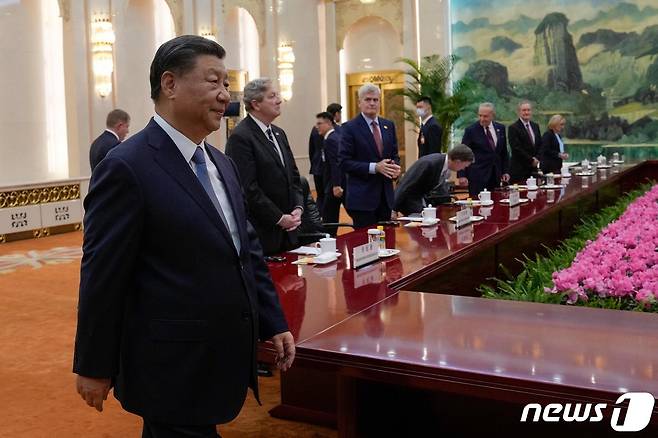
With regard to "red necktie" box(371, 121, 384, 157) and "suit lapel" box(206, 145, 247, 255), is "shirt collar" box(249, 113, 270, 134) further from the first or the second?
"suit lapel" box(206, 145, 247, 255)

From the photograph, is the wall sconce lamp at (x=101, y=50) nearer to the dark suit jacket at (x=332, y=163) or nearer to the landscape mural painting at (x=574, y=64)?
the dark suit jacket at (x=332, y=163)

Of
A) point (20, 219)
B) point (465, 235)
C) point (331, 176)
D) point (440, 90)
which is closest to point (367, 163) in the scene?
point (465, 235)

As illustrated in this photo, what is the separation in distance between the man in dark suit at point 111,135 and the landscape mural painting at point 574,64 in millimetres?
7966

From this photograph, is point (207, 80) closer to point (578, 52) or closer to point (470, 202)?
point (470, 202)

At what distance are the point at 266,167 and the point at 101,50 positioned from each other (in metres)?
Result: 6.69

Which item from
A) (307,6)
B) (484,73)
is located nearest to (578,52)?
(484,73)

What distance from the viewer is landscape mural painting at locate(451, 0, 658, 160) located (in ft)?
39.5

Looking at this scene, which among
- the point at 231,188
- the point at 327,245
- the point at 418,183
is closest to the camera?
the point at 231,188

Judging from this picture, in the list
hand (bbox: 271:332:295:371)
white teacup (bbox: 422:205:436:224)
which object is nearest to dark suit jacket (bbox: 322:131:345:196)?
white teacup (bbox: 422:205:436:224)

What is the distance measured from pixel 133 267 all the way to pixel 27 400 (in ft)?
7.53

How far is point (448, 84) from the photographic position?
13.4 meters

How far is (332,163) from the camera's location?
24.7 feet

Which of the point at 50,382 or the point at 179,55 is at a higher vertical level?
the point at 179,55

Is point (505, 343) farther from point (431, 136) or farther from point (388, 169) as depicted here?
point (431, 136)
